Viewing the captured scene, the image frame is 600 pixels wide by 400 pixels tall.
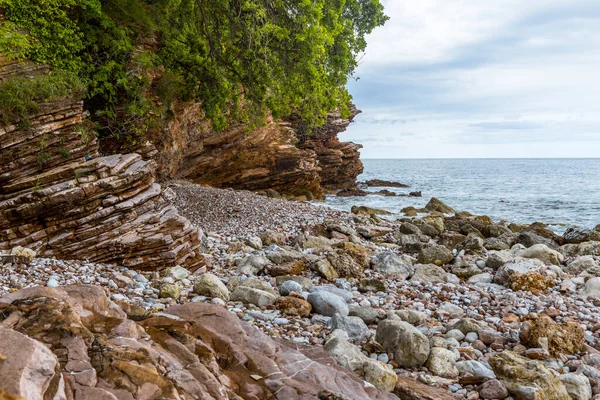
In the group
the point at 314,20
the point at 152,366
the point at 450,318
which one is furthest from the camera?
the point at 314,20

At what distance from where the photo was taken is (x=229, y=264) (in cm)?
1024

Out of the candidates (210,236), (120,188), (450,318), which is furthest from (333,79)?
(450,318)

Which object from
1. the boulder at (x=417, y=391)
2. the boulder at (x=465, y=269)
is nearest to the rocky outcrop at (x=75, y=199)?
the boulder at (x=417, y=391)

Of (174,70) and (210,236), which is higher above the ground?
(174,70)

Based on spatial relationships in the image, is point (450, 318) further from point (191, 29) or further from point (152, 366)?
point (191, 29)

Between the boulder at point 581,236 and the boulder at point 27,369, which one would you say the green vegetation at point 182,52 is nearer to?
the boulder at point 27,369

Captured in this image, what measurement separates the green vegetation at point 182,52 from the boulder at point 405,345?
302 inches

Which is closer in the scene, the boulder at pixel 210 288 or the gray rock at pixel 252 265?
the boulder at pixel 210 288

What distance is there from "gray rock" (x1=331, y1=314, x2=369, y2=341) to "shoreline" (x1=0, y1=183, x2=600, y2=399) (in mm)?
17

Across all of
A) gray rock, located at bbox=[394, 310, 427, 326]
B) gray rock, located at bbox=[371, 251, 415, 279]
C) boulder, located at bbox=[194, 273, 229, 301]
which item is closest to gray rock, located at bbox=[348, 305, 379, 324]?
gray rock, located at bbox=[394, 310, 427, 326]

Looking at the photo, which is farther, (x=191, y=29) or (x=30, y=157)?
(x=191, y=29)

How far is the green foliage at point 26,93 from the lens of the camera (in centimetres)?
781

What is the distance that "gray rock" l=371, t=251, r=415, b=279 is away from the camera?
9953mm

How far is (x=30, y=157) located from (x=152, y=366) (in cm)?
670
